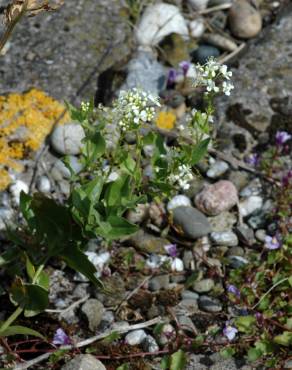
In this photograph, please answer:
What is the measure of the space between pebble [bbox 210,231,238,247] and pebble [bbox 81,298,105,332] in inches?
28.8

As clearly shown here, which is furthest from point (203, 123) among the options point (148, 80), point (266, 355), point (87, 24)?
point (87, 24)

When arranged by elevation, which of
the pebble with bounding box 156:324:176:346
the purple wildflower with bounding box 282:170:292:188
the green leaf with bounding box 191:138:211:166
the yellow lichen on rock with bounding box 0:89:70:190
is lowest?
the pebble with bounding box 156:324:176:346

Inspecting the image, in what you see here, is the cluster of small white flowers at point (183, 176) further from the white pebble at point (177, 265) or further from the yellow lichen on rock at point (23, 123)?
the yellow lichen on rock at point (23, 123)

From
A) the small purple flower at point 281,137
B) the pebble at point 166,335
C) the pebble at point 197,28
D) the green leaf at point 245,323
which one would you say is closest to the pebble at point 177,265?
the pebble at point 166,335

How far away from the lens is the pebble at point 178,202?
12.3 ft

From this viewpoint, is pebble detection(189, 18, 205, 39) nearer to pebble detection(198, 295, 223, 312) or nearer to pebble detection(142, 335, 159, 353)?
pebble detection(198, 295, 223, 312)

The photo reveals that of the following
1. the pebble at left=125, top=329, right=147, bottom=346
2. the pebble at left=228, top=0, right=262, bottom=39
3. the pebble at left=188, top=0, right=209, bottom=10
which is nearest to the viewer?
the pebble at left=125, top=329, right=147, bottom=346

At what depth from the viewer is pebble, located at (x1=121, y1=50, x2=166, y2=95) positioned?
165 inches

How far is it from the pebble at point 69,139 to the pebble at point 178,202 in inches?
24.8

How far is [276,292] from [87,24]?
7.41 feet

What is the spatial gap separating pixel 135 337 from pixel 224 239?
0.77m

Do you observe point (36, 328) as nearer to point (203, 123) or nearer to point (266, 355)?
point (266, 355)

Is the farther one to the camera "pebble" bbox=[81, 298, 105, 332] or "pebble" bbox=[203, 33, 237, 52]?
"pebble" bbox=[203, 33, 237, 52]

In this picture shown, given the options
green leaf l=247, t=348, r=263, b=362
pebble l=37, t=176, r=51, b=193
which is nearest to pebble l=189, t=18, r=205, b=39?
pebble l=37, t=176, r=51, b=193
